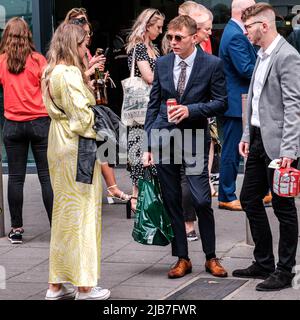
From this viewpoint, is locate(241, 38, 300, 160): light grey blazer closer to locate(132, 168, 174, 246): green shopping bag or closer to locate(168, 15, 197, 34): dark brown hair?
locate(168, 15, 197, 34): dark brown hair

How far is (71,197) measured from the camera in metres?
6.61

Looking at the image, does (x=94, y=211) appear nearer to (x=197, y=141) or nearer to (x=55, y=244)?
(x=55, y=244)

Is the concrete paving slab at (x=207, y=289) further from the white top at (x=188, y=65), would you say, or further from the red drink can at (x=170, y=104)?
the white top at (x=188, y=65)

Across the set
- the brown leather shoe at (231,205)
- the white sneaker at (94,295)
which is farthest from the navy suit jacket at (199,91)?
the brown leather shoe at (231,205)

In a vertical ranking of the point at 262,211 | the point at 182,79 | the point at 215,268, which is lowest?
the point at 215,268

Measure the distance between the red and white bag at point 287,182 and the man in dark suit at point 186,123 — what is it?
795 mm

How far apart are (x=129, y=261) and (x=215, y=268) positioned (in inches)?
35.1

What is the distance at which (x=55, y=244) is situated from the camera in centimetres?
672

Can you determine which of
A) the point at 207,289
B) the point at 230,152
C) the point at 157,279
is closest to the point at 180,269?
the point at 157,279

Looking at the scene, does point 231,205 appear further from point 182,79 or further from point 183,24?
point 183,24

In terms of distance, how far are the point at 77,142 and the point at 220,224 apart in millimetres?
2932

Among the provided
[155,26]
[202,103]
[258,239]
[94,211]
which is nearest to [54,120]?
[94,211]

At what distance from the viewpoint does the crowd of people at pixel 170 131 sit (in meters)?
6.61

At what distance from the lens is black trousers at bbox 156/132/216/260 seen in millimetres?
7277
